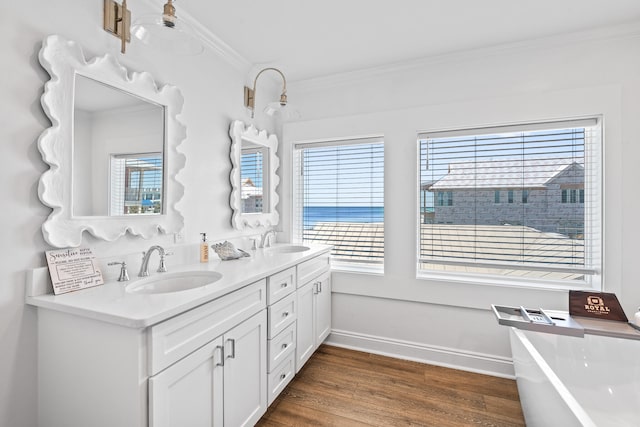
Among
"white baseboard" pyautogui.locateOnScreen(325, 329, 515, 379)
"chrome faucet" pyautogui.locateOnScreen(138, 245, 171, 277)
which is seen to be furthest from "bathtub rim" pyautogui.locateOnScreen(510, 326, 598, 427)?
"chrome faucet" pyautogui.locateOnScreen(138, 245, 171, 277)

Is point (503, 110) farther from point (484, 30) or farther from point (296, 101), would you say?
point (296, 101)

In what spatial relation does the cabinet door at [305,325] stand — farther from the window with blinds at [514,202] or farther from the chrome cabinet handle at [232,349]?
the window with blinds at [514,202]

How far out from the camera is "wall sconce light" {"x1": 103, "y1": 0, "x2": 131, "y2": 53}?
141cm

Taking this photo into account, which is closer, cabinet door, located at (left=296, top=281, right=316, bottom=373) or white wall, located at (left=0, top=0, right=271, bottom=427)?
white wall, located at (left=0, top=0, right=271, bottom=427)

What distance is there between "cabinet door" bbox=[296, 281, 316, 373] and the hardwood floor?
17 centimetres

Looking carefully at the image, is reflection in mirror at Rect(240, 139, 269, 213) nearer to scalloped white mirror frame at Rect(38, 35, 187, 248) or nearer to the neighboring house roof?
scalloped white mirror frame at Rect(38, 35, 187, 248)

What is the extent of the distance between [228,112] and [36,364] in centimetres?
182

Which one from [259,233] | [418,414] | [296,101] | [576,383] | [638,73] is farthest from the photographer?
[296,101]

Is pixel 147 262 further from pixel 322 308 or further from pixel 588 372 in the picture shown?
pixel 588 372

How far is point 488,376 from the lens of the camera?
7.22ft

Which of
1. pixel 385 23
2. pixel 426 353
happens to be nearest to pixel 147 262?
pixel 385 23

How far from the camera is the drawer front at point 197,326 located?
3.31 ft

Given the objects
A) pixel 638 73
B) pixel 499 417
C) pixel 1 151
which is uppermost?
pixel 638 73

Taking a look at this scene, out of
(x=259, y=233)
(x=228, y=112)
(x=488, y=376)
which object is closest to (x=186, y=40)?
(x=228, y=112)
